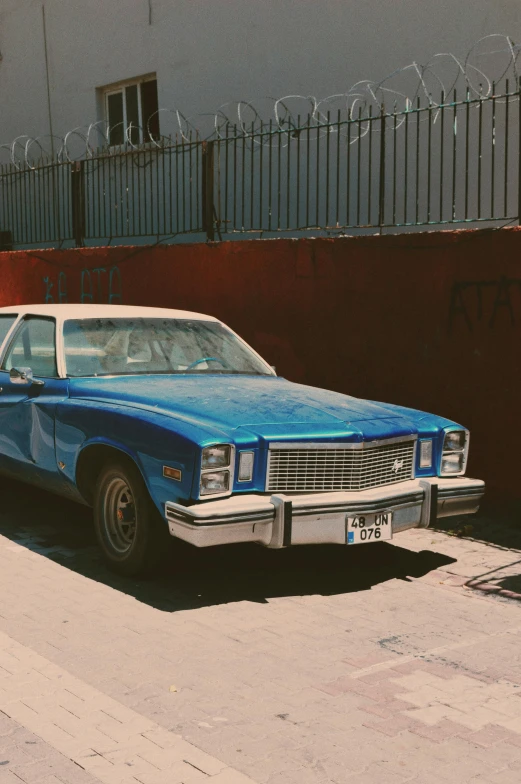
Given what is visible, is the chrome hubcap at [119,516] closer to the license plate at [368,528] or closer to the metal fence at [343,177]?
the license plate at [368,528]

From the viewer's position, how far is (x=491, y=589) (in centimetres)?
607

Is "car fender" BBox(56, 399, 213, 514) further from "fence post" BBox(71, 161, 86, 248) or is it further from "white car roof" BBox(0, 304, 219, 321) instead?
"fence post" BBox(71, 161, 86, 248)

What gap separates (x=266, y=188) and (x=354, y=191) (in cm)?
180

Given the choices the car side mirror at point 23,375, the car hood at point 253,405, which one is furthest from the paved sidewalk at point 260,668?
the car side mirror at point 23,375

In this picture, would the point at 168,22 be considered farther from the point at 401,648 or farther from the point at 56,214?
the point at 401,648

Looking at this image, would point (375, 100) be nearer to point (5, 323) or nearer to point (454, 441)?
point (5, 323)

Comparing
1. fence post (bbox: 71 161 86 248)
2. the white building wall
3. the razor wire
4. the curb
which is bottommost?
the curb

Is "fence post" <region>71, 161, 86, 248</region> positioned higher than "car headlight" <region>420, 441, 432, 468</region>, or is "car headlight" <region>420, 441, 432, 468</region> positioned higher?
"fence post" <region>71, 161, 86, 248</region>

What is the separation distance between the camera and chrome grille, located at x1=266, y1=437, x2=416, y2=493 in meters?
A: 5.55

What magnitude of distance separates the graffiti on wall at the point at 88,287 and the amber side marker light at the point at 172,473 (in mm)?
6445

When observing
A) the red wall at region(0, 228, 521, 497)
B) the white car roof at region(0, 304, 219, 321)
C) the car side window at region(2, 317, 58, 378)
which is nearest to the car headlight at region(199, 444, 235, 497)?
the car side window at region(2, 317, 58, 378)

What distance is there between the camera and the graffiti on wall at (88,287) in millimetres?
11812

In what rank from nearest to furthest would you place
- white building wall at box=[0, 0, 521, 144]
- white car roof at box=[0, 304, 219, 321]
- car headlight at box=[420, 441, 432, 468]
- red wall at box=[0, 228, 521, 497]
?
Result: car headlight at box=[420, 441, 432, 468], white car roof at box=[0, 304, 219, 321], red wall at box=[0, 228, 521, 497], white building wall at box=[0, 0, 521, 144]

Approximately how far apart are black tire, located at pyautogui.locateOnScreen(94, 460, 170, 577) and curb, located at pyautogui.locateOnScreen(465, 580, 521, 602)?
192 cm
